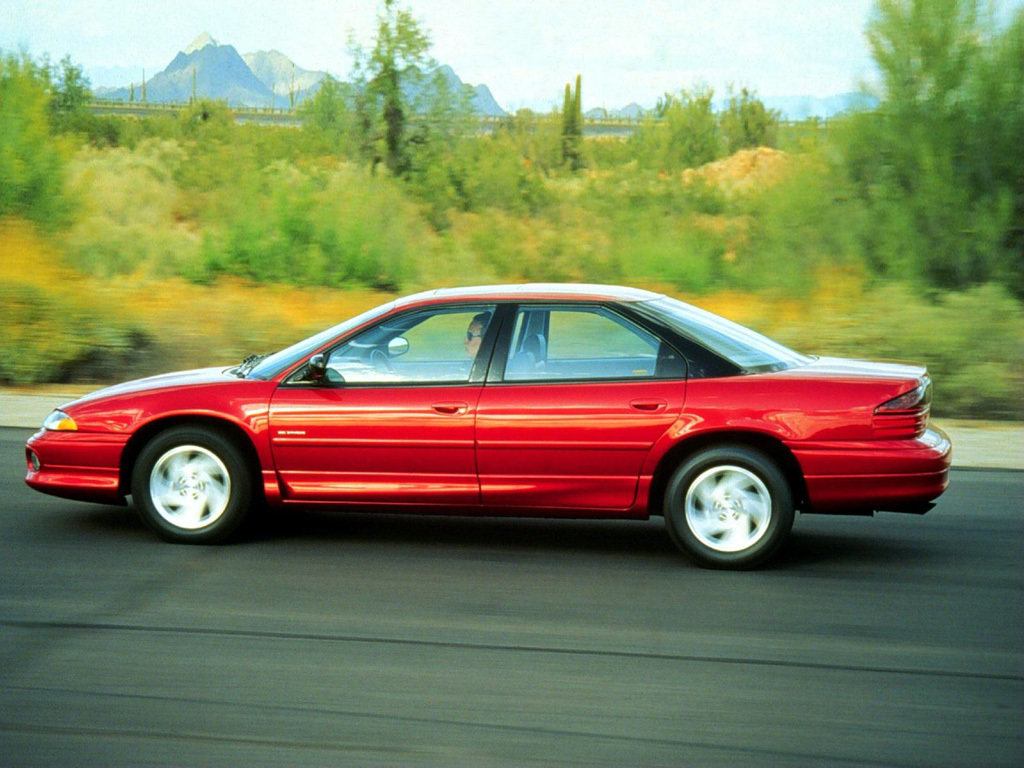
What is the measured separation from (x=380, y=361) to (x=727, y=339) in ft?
6.32

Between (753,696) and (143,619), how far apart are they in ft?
9.03

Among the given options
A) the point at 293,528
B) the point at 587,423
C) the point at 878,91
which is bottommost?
the point at 293,528

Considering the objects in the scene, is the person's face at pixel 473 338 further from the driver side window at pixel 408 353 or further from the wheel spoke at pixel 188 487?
the wheel spoke at pixel 188 487

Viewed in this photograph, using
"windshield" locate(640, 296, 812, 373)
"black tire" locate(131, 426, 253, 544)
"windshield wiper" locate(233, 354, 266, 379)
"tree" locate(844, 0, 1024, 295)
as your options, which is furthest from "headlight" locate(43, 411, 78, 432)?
"tree" locate(844, 0, 1024, 295)

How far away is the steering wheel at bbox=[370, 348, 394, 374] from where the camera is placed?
23.6 feet

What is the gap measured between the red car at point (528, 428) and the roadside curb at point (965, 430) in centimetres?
369

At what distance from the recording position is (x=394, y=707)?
4762 mm

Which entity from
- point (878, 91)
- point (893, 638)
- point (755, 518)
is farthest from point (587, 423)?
point (878, 91)

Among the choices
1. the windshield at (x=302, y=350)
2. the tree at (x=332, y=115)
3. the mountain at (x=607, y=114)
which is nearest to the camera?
the windshield at (x=302, y=350)

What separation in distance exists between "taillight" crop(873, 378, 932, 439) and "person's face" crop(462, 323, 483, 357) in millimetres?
2151

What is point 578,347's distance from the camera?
24.2ft

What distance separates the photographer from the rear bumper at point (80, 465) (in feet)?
24.0

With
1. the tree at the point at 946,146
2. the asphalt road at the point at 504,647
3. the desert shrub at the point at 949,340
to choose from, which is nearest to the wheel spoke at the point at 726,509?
the asphalt road at the point at 504,647

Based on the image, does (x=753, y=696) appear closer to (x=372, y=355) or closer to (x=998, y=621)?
(x=998, y=621)
